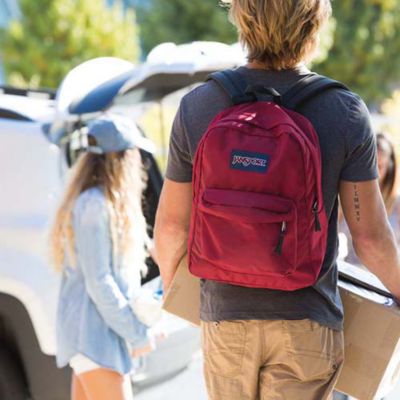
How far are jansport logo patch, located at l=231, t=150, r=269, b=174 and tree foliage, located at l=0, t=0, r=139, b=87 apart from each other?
13.0 metres

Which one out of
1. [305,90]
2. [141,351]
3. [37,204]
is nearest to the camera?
[305,90]

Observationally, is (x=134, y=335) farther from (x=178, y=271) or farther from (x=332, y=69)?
(x=332, y=69)

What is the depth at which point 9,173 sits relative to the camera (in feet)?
11.7

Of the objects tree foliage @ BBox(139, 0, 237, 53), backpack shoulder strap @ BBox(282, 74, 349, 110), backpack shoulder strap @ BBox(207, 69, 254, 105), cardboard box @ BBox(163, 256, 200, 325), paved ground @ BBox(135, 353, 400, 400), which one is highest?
backpack shoulder strap @ BBox(282, 74, 349, 110)

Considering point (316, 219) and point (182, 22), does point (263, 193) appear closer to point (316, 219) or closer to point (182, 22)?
point (316, 219)

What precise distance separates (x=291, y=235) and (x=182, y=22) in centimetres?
2079

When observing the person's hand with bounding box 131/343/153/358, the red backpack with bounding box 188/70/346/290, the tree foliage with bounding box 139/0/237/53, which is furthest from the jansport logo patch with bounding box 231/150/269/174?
the tree foliage with bounding box 139/0/237/53

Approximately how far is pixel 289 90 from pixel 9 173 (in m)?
1.72

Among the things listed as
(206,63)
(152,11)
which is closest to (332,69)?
(152,11)

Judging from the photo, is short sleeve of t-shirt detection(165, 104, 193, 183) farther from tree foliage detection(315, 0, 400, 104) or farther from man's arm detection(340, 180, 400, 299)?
tree foliage detection(315, 0, 400, 104)

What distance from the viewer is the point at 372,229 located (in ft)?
7.59

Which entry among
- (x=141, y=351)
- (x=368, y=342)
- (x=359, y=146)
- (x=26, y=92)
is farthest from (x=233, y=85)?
(x=26, y=92)

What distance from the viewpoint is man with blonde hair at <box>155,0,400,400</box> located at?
2215 millimetres

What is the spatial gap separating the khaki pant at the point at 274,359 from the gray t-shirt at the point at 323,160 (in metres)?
0.04
